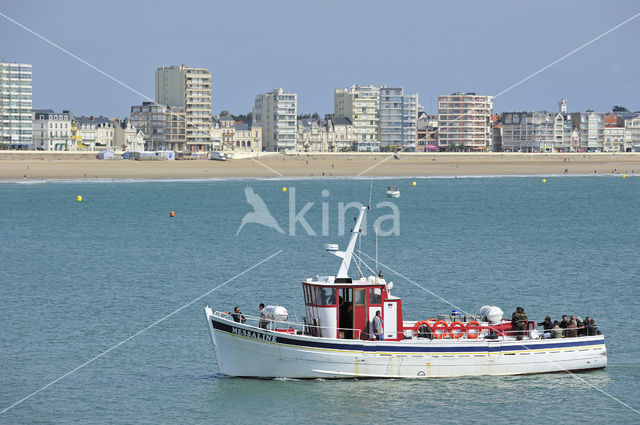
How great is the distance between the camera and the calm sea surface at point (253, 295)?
28766 millimetres

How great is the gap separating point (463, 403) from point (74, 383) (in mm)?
11932

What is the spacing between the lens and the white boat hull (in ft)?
96.6

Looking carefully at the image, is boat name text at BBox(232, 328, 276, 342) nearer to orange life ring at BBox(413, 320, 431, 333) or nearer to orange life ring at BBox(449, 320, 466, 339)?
orange life ring at BBox(413, 320, 431, 333)

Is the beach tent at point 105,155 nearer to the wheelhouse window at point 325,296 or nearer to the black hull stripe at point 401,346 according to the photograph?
the black hull stripe at point 401,346

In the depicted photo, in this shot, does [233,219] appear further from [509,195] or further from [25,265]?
[509,195]

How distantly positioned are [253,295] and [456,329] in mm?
16046

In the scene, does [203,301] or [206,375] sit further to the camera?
[203,301]

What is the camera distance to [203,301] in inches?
1752

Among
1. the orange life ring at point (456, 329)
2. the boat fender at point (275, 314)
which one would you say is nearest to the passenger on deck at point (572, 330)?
the orange life ring at point (456, 329)

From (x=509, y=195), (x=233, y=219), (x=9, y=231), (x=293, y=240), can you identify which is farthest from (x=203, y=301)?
(x=509, y=195)

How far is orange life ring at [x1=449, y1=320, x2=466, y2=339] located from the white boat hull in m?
0.71

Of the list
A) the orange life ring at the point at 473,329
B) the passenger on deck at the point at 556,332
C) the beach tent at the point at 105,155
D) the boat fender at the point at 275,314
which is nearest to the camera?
the boat fender at the point at 275,314

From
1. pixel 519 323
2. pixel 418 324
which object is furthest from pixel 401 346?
pixel 519 323

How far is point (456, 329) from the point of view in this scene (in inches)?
1211
